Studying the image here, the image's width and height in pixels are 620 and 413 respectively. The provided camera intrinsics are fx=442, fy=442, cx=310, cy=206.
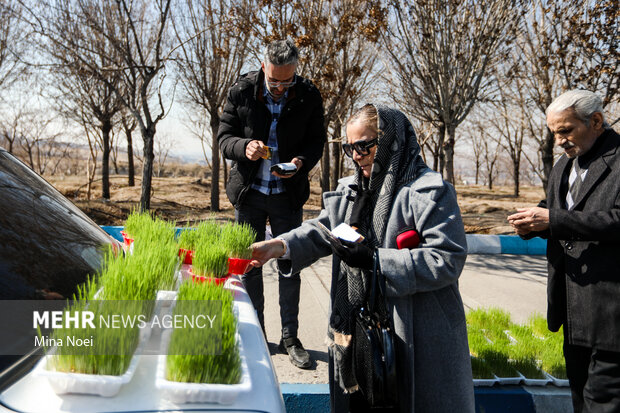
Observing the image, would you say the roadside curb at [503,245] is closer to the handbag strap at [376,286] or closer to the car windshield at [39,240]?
the handbag strap at [376,286]

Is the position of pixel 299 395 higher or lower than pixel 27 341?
lower

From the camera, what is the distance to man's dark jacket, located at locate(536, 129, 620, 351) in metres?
2.11

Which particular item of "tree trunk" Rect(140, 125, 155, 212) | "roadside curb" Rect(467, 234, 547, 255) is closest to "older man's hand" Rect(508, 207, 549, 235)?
"roadside curb" Rect(467, 234, 547, 255)

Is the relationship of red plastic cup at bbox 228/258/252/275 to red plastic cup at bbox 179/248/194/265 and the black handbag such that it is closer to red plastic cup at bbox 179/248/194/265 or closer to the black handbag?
red plastic cup at bbox 179/248/194/265

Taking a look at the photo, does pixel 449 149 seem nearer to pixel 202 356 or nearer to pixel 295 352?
pixel 295 352

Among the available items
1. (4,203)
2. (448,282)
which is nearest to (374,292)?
(448,282)

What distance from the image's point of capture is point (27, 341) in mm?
1098

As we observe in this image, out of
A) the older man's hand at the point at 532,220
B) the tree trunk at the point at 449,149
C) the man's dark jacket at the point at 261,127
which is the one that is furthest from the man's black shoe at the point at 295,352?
the tree trunk at the point at 449,149

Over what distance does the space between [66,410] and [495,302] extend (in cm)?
552

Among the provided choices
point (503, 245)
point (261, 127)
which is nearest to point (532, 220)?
point (261, 127)

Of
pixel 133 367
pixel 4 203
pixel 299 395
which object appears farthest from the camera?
pixel 299 395

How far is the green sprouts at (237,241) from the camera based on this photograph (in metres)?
2.07

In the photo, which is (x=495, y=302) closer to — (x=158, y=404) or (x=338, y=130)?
(x=158, y=404)

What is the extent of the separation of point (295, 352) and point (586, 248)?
80.8 inches
